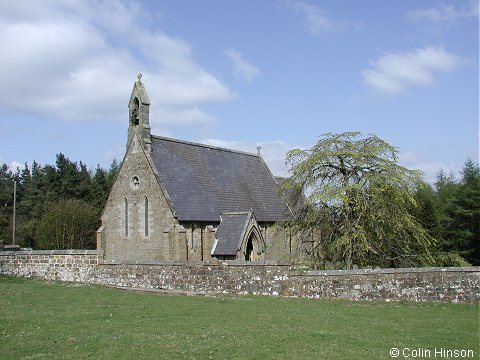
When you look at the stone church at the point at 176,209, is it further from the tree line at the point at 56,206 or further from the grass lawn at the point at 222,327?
the tree line at the point at 56,206

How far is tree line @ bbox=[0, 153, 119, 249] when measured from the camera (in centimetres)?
5712

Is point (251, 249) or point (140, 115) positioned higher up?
point (140, 115)

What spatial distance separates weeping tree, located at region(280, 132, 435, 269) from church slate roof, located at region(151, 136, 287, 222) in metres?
4.84

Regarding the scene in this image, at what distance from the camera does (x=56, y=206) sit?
193 feet

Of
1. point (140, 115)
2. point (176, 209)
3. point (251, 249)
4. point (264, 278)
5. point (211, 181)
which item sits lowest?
Answer: point (264, 278)

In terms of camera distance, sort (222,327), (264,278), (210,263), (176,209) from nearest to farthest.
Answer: (222,327) < (264,278) < (210,263) < (176,209)

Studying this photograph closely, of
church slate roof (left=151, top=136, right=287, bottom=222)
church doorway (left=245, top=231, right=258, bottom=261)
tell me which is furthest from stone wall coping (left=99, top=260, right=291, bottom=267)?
church doorway (left=245, top=231, right=258, bottom=261)

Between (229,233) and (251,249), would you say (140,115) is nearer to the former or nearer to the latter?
(229,233)

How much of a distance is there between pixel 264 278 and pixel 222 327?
885 cm

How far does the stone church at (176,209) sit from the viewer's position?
32.3m

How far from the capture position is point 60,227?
5691 centimetres

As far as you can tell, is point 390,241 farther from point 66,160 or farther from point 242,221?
point 66,160

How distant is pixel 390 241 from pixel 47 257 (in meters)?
18.4

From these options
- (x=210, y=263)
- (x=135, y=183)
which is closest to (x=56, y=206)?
(x=135, y=183)
